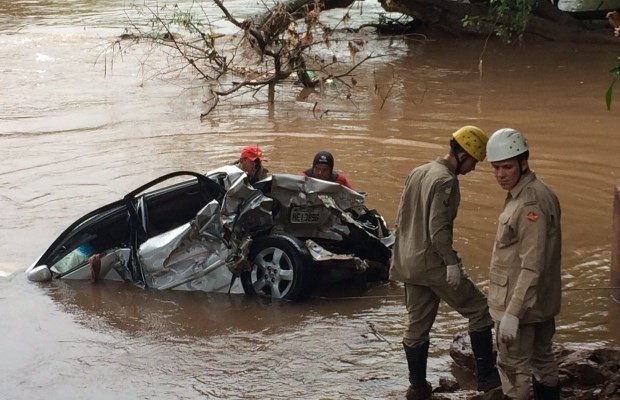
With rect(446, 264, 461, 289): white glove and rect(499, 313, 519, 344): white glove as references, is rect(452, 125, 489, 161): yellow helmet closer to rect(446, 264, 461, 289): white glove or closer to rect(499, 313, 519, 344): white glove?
rect(446, 264, 461, 289): white glove

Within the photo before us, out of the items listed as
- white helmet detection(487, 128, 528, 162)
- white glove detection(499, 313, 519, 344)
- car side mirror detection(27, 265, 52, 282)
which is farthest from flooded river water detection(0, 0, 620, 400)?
white helmet detection(487, 128, 528, 162)

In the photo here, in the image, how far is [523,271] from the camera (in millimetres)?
5133

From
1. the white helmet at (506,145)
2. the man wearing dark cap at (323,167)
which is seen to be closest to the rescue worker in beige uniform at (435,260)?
the white helmet at (506,145)

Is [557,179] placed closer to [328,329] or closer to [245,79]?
[328,329]

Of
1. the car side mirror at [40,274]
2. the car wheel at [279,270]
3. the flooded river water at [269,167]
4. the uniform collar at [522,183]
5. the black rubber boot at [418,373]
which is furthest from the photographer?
the car side mirror at [40,274]

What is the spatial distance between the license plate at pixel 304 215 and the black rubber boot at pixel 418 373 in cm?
267

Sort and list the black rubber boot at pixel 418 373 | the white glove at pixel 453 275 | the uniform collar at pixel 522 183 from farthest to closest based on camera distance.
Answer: the black rubber boot at pixel 418 373 < the white glove at pixel 453 275 < the uniform collar at pixel 522 183

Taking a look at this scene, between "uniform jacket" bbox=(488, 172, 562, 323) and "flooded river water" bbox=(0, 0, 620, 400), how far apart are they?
146 centimetres

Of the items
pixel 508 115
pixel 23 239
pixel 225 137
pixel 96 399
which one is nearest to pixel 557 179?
pixel 508 115

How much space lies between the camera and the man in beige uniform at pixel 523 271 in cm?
512

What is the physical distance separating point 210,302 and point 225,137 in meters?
6.80

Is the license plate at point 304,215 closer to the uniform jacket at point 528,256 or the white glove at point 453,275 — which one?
the white glove at point 453,275

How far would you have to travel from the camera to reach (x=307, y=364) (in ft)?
23.0

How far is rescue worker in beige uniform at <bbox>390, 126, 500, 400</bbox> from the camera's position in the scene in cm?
587
